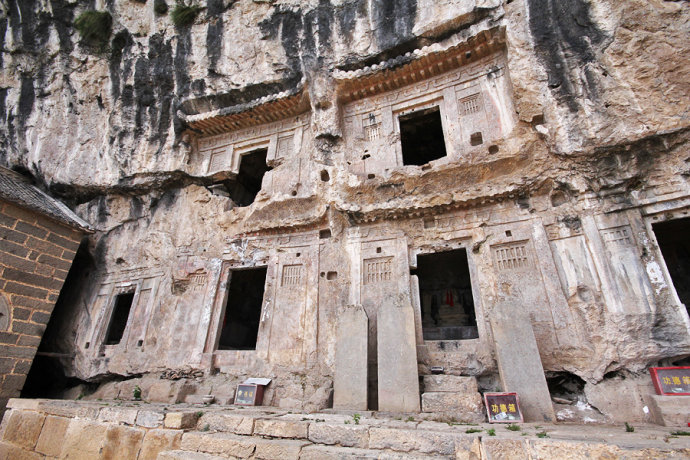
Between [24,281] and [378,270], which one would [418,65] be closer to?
[378,270]

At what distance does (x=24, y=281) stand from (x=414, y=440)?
9.68m

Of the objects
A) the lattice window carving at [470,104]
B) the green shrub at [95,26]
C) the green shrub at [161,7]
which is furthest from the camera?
the green shrub at [95,26]

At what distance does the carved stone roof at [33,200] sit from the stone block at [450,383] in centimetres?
993

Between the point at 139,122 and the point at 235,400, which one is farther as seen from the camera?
the point at 139,122

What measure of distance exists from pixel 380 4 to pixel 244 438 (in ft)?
30.6

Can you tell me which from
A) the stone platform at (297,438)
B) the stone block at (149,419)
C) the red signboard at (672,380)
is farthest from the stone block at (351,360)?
the red signboard at (672,380)

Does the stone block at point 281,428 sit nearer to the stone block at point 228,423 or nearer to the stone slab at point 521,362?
the stone block at point 228,423

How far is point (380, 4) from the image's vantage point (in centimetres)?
838

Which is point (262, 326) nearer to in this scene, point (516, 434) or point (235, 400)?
point (235, 400)

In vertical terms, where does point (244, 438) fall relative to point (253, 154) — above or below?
below

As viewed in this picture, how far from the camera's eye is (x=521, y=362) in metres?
5.39

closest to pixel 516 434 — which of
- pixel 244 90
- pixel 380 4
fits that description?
pixel 380 4

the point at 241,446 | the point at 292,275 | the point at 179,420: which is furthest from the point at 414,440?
the point at 292,275

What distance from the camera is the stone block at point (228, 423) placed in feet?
15.1
